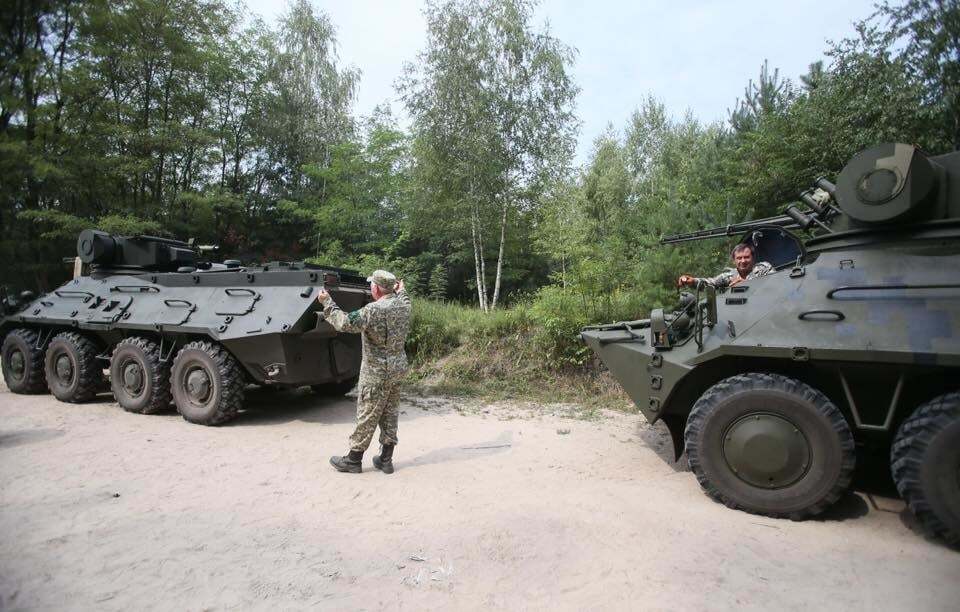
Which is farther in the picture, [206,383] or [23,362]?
[23,362]

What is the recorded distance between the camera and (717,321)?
3912 millimetres

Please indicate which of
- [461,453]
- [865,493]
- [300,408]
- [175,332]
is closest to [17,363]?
[175,332]

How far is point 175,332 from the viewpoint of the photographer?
20.8 feet

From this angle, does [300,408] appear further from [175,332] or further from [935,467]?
[935,467]

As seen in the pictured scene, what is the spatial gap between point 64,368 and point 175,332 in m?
2.20

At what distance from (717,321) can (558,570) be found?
2.12 metres

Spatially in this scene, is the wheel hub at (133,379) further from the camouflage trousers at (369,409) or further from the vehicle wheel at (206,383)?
the camouflage trousers at (369,409)

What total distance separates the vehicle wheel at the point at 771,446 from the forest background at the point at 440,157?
269cm

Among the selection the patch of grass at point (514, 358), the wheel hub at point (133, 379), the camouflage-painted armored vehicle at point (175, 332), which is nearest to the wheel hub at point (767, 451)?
the patch of grass at point (514, 358)

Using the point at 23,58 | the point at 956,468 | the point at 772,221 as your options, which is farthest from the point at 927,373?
the point at 23,58

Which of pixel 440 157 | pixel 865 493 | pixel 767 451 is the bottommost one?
pixel 865 493

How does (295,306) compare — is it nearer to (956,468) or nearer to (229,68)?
(956,468)

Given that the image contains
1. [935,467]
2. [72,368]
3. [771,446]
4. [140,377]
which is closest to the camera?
[935,467]

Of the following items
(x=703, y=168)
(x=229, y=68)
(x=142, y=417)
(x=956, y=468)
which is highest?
(x=229, y=68)
